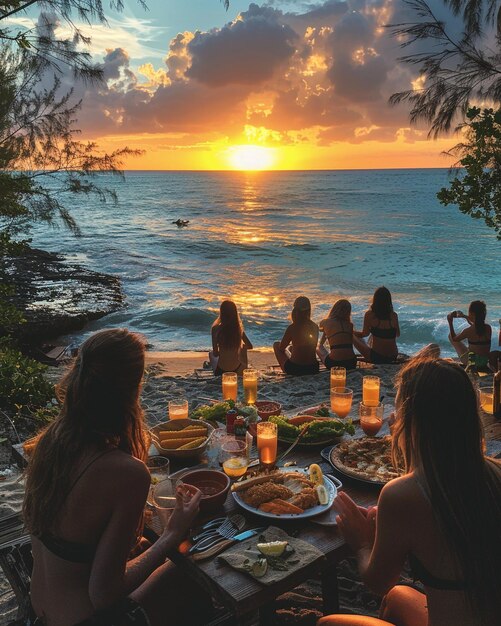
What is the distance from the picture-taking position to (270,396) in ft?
22.2

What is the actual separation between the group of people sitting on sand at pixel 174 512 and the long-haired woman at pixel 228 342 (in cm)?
514

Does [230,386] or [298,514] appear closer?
[298,514]

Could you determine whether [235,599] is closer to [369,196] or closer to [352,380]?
[352,380]

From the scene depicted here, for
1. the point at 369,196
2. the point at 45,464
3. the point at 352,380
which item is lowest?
the point at 352,380

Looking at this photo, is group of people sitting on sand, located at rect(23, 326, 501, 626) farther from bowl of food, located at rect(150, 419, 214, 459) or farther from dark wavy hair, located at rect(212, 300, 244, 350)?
dark wavy hair, located at rect(212, 300, 244, 350)

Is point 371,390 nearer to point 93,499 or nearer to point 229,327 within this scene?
point 93,499

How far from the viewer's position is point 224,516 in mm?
2314

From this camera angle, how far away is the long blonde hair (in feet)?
6.31

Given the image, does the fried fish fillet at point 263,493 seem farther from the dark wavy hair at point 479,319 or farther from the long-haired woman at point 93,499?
the dark wavy hair at point 479,319

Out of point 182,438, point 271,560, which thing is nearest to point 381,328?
point 182,438

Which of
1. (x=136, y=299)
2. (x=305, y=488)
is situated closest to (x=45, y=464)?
(x=305, y=488)

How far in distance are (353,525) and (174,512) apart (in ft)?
2.45

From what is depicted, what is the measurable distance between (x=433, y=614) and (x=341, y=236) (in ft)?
114

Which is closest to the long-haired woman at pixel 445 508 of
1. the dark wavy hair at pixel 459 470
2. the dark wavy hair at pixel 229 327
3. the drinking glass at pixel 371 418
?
the dark wavy hair at pixel 459 470
